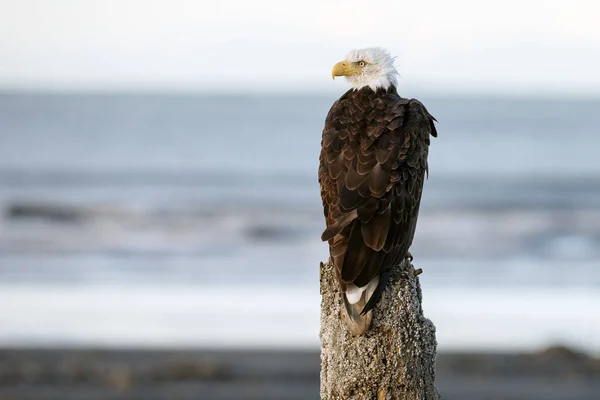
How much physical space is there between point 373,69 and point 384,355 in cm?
287

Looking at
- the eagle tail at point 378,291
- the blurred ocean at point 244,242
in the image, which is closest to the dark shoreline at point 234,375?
the blurred ocean at point 244,242

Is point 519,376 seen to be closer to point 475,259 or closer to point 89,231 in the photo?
point 475,259

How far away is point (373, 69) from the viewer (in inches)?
245

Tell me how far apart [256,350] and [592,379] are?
3.65 meters

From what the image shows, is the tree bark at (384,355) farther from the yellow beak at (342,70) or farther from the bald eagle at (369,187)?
the yellow beak at (342,70)

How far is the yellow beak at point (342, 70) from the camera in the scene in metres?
6.23

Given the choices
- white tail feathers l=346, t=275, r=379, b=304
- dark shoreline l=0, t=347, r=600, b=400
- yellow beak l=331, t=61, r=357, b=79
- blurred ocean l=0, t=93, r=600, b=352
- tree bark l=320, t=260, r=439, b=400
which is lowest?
tree bark l=320, t=260, r=439, b=400

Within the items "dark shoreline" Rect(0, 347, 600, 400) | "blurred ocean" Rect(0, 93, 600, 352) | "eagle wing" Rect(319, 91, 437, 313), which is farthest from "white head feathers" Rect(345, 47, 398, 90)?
"blurred ocean" Rect(0, 93, 600, 352)

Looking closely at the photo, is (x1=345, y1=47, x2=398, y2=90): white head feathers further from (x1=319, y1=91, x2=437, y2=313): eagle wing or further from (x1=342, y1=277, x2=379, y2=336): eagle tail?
(x1=342, y1=277, x2=379, y2=336): eagle tail


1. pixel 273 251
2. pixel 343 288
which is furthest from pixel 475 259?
pixel 343 288

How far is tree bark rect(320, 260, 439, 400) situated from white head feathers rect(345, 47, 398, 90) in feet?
8.15

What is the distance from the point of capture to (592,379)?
10672 mm

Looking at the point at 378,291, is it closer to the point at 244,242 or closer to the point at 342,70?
the point at 342,70

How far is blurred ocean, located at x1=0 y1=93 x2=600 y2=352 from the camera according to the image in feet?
41.5
